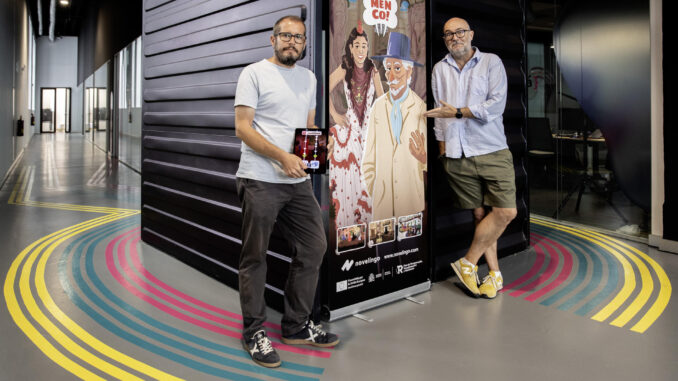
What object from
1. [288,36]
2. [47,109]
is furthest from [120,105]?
[47,109]

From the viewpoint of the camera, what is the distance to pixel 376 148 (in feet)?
9.73

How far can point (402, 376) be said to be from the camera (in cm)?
217

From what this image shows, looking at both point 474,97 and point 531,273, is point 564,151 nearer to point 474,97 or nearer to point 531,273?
point 531,273

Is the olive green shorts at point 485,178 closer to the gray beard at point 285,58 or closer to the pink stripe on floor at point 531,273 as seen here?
the pink stripe on floor at point 531,273

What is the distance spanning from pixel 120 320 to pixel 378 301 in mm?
1422

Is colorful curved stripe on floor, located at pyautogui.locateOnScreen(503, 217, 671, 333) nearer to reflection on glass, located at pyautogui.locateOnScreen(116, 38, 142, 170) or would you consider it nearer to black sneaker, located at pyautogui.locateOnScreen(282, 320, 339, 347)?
black sneaker, located at pyautogui.locateOnScreen(282, 320, 339, 347)

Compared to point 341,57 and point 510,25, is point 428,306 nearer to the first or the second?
point 341,57

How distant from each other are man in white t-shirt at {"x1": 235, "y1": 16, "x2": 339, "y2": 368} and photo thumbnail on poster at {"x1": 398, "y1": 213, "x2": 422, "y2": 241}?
82 cm

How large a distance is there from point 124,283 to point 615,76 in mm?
4695

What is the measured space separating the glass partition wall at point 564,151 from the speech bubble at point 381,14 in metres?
3.19

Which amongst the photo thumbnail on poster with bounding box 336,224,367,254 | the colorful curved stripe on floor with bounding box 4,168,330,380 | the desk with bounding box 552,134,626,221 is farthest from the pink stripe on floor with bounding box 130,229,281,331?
the desk with bounding box 552,134,626,221

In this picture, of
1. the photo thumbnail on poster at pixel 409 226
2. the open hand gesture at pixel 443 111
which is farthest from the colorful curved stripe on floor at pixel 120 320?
the open hand gesture at pixel 443 111

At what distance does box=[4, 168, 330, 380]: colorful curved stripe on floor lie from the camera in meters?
2.26

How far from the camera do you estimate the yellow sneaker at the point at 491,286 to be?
3.24 meters
